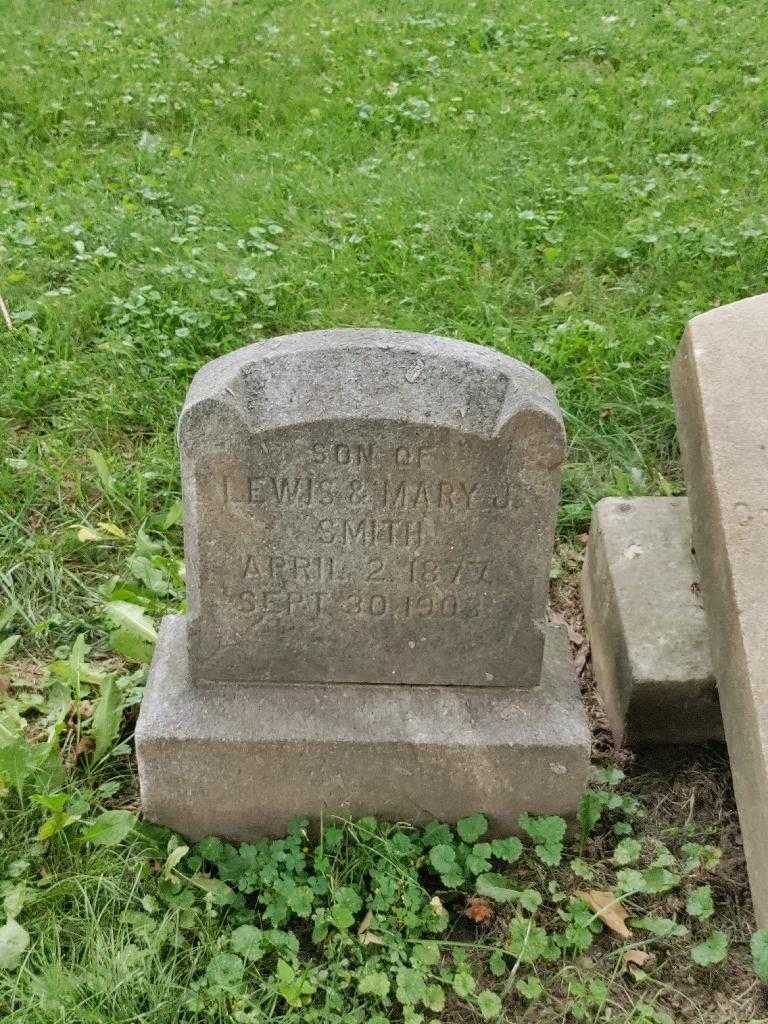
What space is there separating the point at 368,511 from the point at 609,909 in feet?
3.46

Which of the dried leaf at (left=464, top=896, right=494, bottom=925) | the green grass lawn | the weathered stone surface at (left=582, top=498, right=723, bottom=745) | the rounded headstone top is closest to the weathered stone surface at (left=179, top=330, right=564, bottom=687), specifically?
the rounded headstone top

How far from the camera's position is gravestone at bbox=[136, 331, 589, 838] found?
215 centimetres

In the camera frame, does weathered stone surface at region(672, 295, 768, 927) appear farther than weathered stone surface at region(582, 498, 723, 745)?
No

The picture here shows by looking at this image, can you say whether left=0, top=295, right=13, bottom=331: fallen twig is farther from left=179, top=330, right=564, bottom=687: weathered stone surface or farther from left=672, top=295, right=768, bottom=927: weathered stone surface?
left=672, top=295, right=768, bottom=927: weathered stone surface

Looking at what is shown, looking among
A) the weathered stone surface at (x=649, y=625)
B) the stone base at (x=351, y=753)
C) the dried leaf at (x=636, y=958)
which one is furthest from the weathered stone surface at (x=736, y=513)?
the stone base at (x=351, y=753)

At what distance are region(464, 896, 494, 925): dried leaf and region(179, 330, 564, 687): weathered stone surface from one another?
1.64 feet

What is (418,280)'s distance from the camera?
4.48m

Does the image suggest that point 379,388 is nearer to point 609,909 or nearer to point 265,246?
point 609,909

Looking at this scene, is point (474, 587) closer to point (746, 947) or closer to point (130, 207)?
point (746, 947)

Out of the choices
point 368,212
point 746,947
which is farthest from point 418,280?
point 746,947

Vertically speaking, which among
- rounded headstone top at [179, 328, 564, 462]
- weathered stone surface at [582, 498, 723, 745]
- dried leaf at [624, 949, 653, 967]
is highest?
rounded headstone top at [179, 328, 564, 462]

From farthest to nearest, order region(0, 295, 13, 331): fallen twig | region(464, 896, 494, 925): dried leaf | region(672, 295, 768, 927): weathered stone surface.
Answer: region(0, 295, 13, 331): fallen twig
region(464, 896, 494, 925): dried leaf
region(672, 295, 768, 927): weathered stone surface

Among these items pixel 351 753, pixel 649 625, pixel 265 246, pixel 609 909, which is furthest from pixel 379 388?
pixel 265 246

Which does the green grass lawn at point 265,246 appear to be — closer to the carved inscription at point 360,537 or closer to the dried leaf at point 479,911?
the dried leaf at point 479,911
